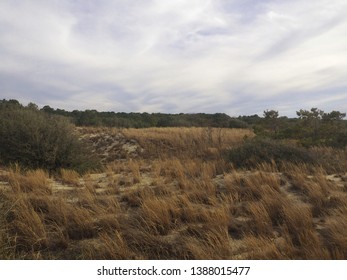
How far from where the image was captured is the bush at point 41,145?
12.1 meters

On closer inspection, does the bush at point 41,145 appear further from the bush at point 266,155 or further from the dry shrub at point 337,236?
the dry shrub at point 337,236

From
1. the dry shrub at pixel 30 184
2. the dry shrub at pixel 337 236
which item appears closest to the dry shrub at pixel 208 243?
the dry shrub at pixel 337 236

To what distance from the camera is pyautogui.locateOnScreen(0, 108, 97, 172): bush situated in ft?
39.7

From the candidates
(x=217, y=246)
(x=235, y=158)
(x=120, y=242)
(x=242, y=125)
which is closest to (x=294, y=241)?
(x=217, y=246)

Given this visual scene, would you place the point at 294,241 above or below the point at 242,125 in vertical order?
below

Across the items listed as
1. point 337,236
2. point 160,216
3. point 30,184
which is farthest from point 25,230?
point 337,236

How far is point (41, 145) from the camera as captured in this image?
1227cm

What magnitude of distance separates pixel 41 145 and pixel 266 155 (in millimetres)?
8101

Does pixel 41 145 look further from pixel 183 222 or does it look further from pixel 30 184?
pixel 183 222

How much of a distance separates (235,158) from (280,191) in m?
5.09

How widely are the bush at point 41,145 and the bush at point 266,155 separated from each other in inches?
230
